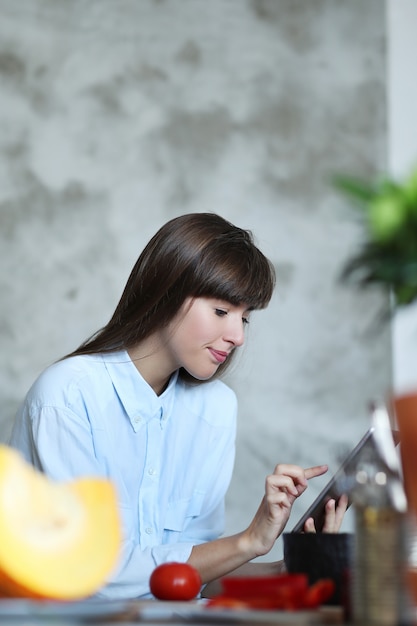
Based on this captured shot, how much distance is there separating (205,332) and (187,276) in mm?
122

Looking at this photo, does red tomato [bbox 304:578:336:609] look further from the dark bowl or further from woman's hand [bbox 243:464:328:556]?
woman's hand [bbox 243:464:328:556]

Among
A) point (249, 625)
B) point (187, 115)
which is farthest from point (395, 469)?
point (187, 115)

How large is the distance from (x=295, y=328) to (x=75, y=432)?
162 cm

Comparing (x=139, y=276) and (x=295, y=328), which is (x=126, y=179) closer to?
(x=295, y=328)

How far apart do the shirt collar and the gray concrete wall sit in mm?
1229

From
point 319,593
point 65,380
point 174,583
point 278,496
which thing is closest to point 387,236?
point 319,593

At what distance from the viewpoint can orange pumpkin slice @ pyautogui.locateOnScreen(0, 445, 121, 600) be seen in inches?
33.2

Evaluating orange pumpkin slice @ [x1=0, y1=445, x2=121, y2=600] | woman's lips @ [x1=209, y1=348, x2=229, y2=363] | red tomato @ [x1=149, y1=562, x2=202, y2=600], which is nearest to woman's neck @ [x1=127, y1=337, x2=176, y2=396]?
woman's lips @ [x1=209, y1=348, x2=229, y2=363]

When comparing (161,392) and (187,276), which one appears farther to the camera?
(161,392)

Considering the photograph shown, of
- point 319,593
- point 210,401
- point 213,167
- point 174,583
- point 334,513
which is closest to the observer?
point 319,593

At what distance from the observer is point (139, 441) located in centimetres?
197

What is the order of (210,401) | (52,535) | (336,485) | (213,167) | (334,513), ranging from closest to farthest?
(52,535), (336,485), (334,513), (210,401), (213,167)

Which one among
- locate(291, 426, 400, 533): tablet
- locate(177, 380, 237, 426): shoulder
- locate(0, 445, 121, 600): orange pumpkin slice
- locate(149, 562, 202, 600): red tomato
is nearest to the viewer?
locate(0, 445, 121, 600): orange pumpkin slice

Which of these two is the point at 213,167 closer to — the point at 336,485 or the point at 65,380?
the point at 65,380
